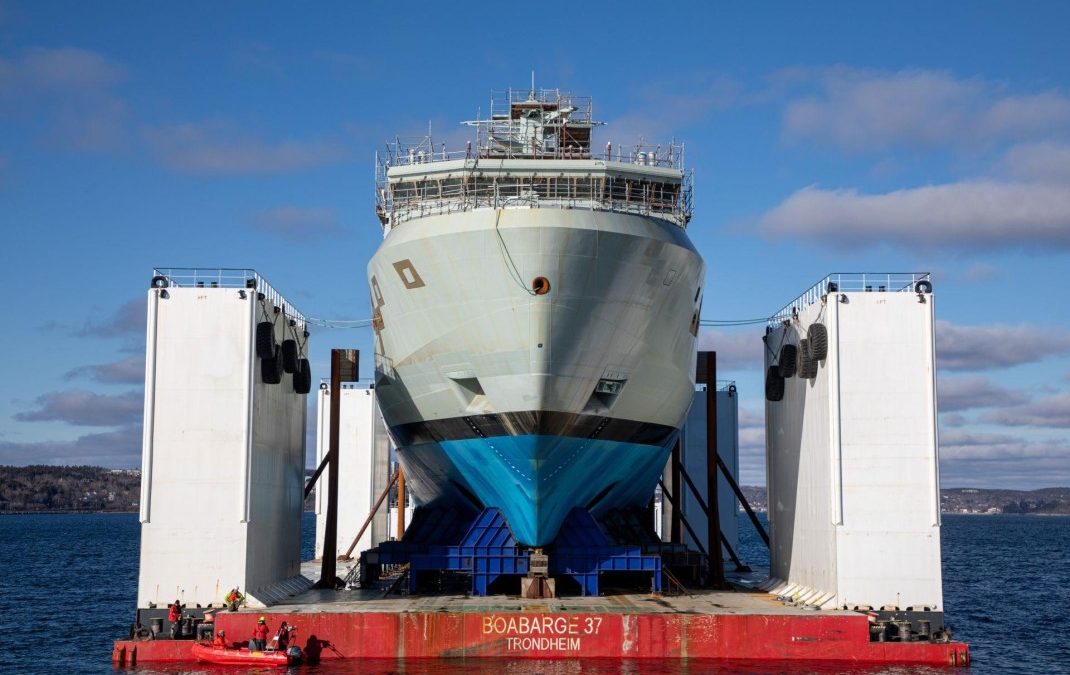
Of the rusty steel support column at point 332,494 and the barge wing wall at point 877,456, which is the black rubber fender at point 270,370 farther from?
the barge wing wall at point 877,456

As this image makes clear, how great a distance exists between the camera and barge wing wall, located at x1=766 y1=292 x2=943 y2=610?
26.4m

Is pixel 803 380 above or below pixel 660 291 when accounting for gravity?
below

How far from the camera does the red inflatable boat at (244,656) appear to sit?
23.8 meters

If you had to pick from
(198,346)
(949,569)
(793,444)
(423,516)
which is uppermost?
(198,346)

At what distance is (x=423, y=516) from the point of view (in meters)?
32.7

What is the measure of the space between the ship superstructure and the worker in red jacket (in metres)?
6.98

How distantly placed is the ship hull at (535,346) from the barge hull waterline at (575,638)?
3.91 m

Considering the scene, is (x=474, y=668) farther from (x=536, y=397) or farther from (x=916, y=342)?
(x=916, y=342)

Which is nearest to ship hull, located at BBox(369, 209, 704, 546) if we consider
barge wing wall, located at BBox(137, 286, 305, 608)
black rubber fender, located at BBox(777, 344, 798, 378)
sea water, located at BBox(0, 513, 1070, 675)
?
black rubber fender, located at BBox(777, 344, 798, 378)

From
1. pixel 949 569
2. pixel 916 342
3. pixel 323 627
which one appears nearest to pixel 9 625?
pixel 323 627

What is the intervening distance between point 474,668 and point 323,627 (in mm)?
3682

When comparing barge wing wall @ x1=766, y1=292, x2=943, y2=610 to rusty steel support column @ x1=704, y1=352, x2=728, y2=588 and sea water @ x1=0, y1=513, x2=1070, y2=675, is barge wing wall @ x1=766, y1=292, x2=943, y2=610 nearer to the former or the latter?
sea water @ x1=0, y1=513, x2=1070, y2=675

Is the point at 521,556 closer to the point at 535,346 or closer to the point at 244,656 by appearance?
the point at 535,346

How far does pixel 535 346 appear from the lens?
2659 cm
